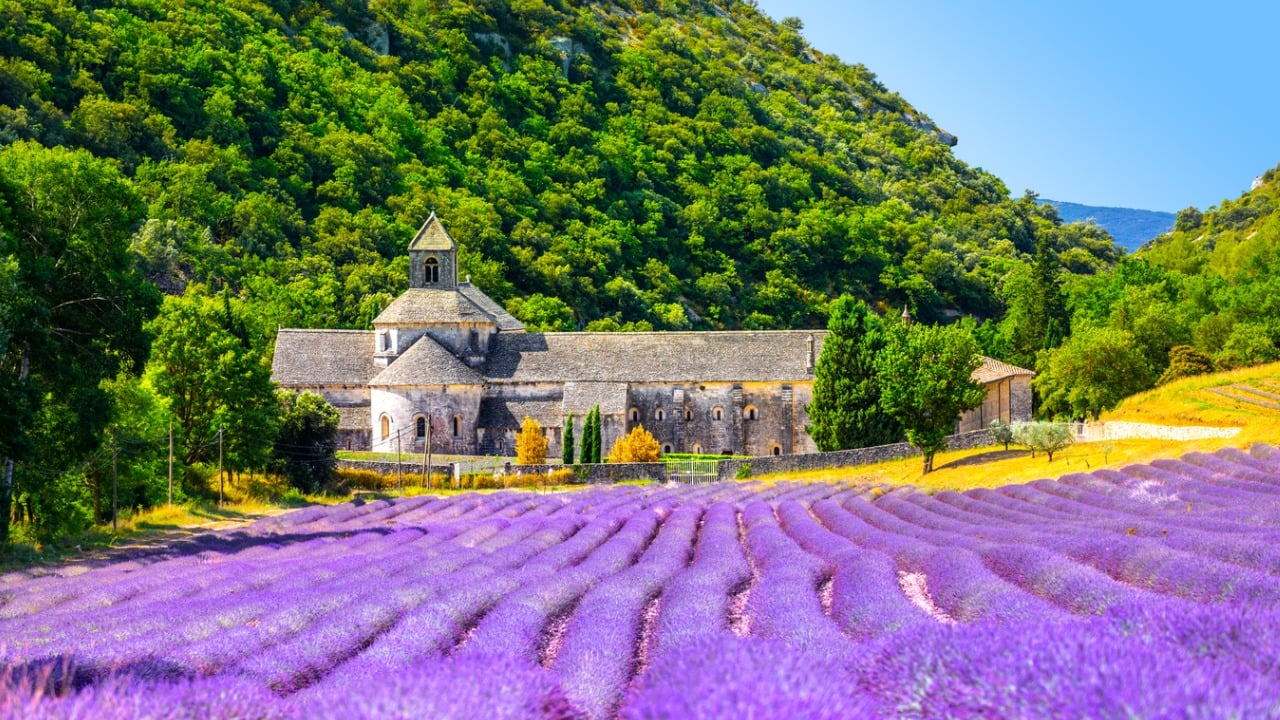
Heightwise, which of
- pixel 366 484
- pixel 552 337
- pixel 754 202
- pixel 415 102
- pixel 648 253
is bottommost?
pixel 366 484

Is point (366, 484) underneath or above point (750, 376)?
underneath

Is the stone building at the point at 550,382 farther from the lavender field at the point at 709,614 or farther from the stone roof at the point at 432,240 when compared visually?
the lavender field at the point at 709,614

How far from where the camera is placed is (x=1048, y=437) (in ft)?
145

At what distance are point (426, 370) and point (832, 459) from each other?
23.6m

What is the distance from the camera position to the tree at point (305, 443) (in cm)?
5088

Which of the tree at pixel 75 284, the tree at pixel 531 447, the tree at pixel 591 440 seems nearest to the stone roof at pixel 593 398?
the tree at pixel 591 440

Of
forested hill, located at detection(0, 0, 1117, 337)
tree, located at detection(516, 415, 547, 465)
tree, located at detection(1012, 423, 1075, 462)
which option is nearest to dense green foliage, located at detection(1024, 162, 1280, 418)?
tree, located at detection(1012, 423, 1075, 462)

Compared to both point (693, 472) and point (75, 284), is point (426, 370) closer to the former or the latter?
point (693, 472)

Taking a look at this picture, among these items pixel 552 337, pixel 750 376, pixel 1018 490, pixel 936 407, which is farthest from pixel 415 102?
pixel 1018 490

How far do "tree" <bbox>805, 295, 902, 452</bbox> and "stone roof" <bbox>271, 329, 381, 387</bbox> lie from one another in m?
27.2

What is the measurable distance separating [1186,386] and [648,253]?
3230 inches

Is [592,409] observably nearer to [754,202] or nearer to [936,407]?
[936,407]

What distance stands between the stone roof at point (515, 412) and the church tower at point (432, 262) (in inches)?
383

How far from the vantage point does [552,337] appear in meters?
68.3
